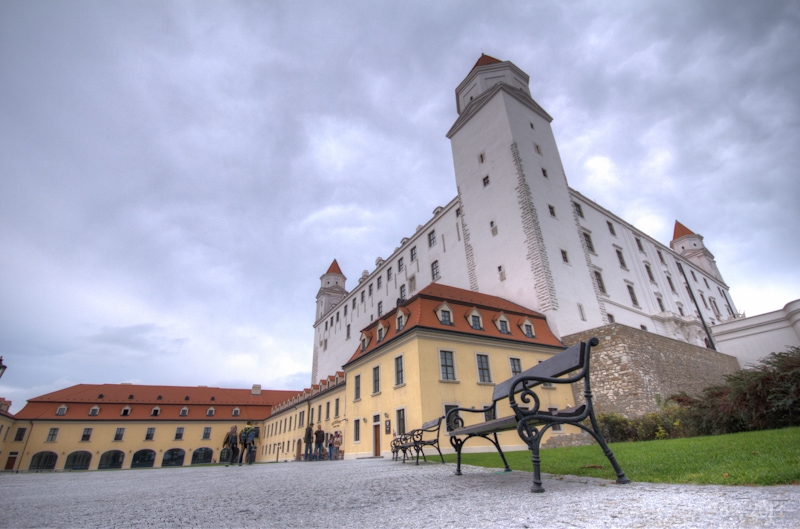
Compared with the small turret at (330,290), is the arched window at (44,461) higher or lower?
lower

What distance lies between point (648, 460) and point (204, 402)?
55513 mm

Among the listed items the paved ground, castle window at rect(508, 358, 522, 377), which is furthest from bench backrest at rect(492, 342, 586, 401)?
castle window at rect(508, 358, 522, 377)

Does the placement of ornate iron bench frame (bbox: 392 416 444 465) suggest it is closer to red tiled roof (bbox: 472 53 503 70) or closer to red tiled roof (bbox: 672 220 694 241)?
red tiled roof (bbox: 472 53 503 70)

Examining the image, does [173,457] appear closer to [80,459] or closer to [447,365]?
[80,459]

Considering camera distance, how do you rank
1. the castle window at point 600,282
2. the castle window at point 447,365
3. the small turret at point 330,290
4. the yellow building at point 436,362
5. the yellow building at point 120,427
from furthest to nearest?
1. the small turret at point 330,290
2. the yellow building at point 120,427
3. the castle window at point 600,282
4. the castle window at point 447,365
5. the yellow building at point 436,362

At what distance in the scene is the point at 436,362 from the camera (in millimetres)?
18109

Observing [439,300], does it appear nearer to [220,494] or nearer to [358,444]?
[358,444]

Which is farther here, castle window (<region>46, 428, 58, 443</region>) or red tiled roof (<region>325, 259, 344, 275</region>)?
red tiled roof (<region>325, 259, 344, 275</region>)

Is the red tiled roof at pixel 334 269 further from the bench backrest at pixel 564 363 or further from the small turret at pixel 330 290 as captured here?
the bench backrest at pixel 564 363

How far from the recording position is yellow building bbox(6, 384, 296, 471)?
41.5m

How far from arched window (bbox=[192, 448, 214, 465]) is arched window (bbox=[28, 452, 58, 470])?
13204mm

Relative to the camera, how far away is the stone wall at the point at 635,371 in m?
18.3

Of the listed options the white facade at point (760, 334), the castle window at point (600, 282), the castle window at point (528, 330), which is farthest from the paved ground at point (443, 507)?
the white facade at point (760, 334)

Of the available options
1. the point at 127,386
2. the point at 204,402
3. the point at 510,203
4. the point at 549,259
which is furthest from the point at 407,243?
the point at 127,386
